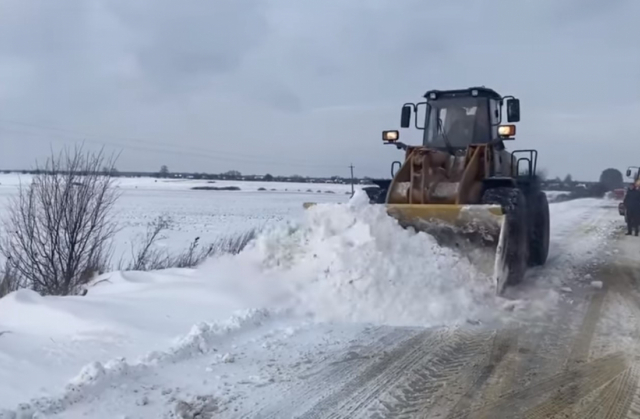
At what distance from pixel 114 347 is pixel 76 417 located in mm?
1309

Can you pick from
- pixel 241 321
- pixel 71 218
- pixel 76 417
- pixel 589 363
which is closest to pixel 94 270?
pixel 71 218

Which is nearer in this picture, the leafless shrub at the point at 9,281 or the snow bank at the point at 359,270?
the snow bank at the point at 359,270

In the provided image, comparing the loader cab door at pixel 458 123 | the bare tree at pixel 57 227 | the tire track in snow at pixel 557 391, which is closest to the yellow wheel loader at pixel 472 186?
the loader cab door at pixel 458 123

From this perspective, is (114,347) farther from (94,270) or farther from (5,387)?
(94,270)

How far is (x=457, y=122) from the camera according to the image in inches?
389

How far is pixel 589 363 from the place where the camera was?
5273 millimetres

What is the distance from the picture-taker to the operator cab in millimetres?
9695

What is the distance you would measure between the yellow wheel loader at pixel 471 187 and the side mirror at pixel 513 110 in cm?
2

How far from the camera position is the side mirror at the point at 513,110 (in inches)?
380

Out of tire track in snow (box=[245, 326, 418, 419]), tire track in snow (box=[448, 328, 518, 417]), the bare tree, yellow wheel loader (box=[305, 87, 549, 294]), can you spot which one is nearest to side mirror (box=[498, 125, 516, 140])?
yellow wheel loader (box=[305, 87, 549, 294])

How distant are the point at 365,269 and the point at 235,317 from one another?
1.72 m

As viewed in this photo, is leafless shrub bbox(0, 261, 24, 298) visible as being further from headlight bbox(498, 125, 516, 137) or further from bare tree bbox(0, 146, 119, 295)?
headlight bbox(498, 125, 516, 137)

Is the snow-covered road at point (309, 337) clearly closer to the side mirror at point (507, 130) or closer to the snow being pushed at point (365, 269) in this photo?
the snow being pushed at point (365, 269)

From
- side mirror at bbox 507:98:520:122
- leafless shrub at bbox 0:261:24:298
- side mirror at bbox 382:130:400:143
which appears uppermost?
side mirror at bbox 507:98:520:122
